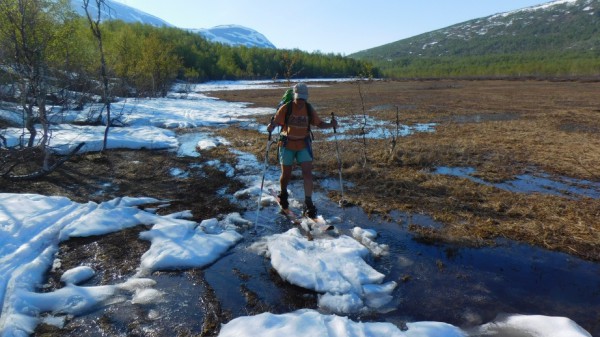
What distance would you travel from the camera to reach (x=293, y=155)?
6777mm

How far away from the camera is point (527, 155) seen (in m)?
11.1

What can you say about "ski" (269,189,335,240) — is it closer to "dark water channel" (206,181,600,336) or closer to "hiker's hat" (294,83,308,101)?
"dark water channel" (206,181,600,336)

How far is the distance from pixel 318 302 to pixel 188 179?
5.89 metres

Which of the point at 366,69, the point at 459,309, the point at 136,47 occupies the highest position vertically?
the point at 136,47

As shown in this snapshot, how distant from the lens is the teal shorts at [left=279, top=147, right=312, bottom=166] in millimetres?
6660

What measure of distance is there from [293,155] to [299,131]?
525 millimetres

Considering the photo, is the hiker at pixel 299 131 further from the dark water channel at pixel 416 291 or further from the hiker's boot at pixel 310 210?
the dark water channel at pixel 416 291

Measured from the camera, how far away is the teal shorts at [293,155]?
21.9 feet

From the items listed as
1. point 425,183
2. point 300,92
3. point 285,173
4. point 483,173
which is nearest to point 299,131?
point 300,92

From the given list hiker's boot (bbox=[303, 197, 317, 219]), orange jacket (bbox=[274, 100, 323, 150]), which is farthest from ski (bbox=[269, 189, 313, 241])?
orange jacket (bbox=[274, 100, 323, 150])

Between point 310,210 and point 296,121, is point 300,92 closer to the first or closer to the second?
point 296,121

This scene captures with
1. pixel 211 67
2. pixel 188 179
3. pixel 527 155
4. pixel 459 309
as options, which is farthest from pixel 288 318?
pixel 211 67

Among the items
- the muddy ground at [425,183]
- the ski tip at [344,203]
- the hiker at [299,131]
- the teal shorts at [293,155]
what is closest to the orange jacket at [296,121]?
the hiker at [299,131]

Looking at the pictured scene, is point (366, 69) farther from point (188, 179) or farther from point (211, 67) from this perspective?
point (211, 67)
